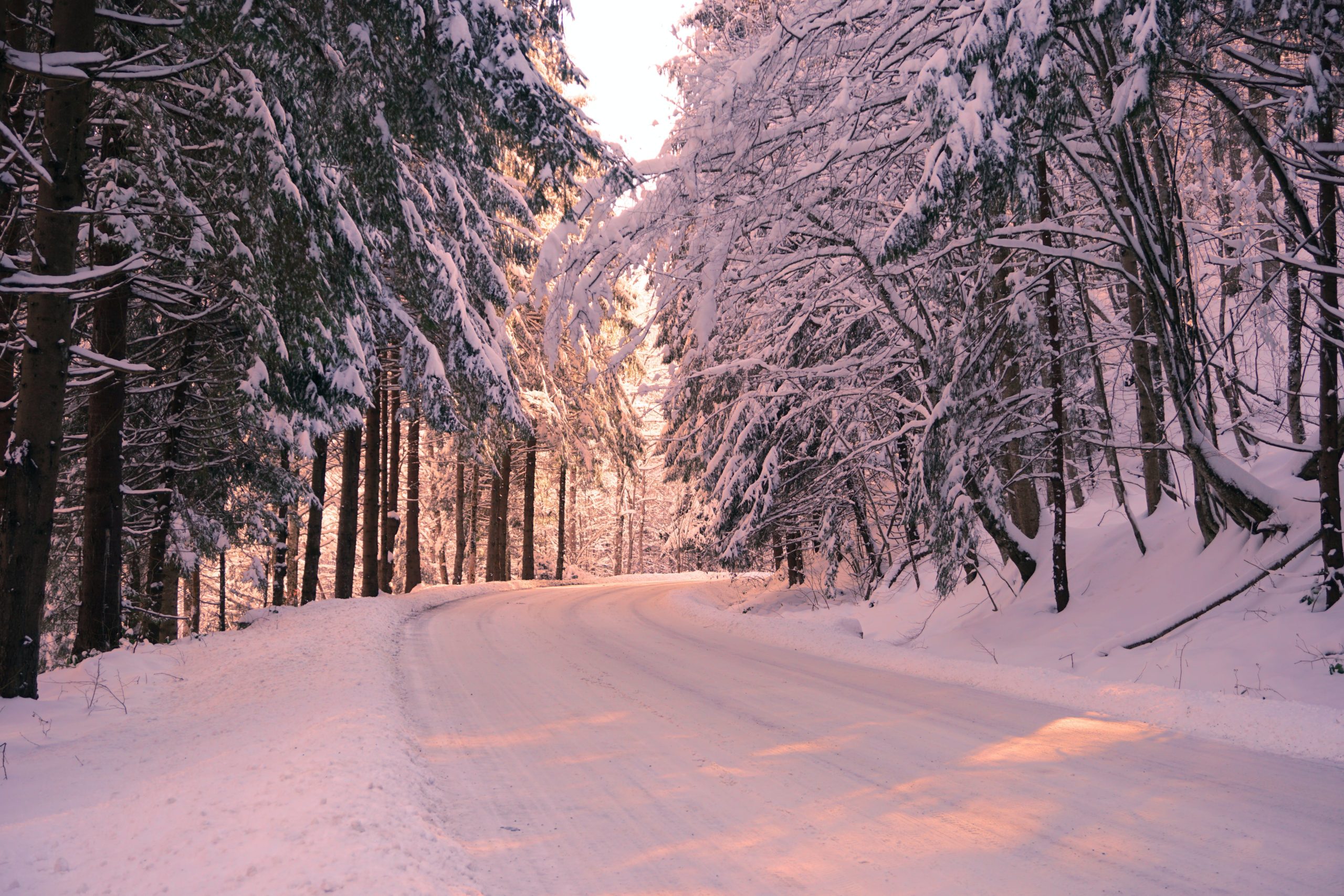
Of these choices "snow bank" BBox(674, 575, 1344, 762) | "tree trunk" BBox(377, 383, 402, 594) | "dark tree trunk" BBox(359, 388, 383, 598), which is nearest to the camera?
"snow bank" BBox(674, 575, 1344, 762)

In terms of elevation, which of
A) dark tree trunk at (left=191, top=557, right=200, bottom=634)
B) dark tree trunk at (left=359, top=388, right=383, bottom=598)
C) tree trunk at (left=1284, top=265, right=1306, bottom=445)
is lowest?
dark tree trunk at (left=191, top=557, right=200, bottom=634)

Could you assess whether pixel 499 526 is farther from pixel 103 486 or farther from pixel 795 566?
pixel 103 486

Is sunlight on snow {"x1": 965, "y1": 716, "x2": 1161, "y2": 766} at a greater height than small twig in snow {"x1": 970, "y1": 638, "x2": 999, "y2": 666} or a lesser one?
greater

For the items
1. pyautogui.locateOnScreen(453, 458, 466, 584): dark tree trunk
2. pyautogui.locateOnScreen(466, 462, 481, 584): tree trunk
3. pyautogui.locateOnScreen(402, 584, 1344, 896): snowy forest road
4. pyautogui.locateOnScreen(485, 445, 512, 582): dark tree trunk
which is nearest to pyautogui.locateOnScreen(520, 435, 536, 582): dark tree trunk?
pyautogui.locateOnScreen(485, 445, 512, 582): dark tree trunk

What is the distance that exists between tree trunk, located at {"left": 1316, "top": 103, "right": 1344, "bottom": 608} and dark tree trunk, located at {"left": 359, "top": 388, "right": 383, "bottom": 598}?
17.8 metres

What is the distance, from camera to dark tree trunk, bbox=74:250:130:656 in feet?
32.0

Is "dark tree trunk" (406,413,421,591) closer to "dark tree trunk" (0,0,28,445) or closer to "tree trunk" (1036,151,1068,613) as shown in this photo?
"dark tree trunk" (0,0,28,445)

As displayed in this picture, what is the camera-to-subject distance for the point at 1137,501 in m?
19.1

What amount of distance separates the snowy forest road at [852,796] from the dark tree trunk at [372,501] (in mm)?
12622

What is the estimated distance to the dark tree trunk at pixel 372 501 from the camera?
63.4 ft

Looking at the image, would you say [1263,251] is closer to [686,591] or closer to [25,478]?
[25,478]

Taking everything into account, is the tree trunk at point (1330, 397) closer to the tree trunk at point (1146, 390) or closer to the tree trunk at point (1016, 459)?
the tree trunk at point (1146, 390)

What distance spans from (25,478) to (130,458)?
24.7 ft

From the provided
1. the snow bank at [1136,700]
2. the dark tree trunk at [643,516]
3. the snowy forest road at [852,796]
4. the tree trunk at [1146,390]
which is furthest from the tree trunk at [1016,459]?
the dark tree trunk at [643,516]
